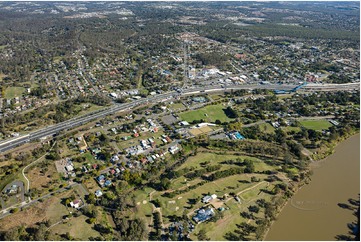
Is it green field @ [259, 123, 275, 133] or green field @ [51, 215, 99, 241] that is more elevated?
green field @ [259, 123, 275, 133]

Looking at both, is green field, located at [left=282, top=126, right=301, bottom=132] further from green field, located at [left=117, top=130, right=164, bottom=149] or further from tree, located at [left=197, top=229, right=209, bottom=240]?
tree, located at [left=197, top=229, right=209, bottom=240]

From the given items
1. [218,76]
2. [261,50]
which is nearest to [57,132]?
[218,76]

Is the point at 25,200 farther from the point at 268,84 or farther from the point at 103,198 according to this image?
the point at 268,84

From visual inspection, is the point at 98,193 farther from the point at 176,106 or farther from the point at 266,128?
the point at 266,128

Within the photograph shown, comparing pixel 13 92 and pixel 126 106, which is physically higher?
pixel 126 106

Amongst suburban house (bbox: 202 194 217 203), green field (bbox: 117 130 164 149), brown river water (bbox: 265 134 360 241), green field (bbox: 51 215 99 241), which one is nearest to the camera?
green field (bbox: 51 215 99 241)

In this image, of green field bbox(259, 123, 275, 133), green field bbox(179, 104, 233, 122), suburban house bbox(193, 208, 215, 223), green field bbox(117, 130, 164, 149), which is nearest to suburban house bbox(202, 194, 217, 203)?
suburban house bbox(193, 208, 215, 223)

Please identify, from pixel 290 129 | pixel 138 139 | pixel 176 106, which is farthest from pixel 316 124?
pixel 138 139
